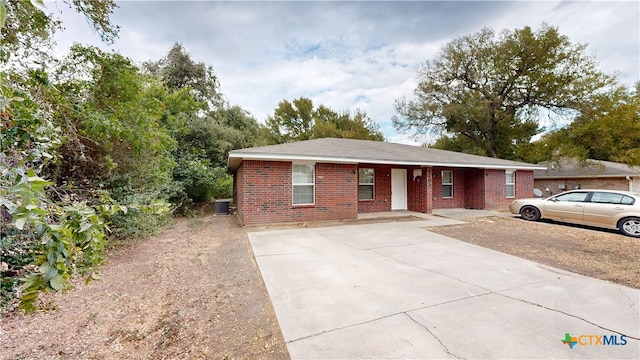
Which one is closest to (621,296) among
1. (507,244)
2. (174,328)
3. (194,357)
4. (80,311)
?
(507,244)

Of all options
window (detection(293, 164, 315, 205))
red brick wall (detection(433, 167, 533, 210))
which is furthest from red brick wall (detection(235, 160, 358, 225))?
red brick wall (detection(433, 167, 533, 210))

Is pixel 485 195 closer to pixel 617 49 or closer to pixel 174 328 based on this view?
→ pixel 617 49

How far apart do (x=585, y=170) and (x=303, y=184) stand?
20.9m

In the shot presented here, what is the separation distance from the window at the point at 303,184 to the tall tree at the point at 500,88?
53.9 ft

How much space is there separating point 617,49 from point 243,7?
1854 centimetres

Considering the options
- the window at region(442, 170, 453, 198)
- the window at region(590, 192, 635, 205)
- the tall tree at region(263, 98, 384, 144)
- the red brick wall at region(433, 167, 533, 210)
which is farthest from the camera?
the tall tree at region(263, 98, 384, 144)

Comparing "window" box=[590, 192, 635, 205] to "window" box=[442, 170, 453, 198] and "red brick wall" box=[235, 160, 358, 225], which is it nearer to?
"window" box=[442, 170, 453, 198]

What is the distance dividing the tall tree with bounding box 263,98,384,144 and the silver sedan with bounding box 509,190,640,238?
21.2 m

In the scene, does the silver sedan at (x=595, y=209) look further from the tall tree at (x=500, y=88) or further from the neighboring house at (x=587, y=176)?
the tall tree at (x=500, y=88)

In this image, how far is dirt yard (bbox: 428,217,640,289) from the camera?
4.84 m

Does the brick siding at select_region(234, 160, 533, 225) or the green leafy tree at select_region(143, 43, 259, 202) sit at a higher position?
the green leafy tree at select_region(143, 43, 259, 202)

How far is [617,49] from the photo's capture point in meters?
13.4

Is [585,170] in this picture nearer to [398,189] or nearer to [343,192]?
[398,189]

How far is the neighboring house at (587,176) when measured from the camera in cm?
1645
